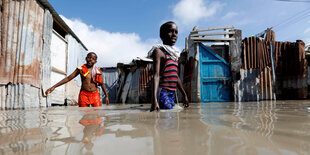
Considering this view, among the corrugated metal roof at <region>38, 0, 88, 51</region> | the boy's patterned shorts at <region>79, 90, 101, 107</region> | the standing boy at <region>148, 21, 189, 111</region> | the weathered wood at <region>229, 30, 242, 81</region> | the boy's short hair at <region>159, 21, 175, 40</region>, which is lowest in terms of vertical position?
the boy's patterned shorts at <region>79, 90, 101, 107</region>

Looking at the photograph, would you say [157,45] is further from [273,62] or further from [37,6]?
[273,62]

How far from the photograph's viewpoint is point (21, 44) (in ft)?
14.0

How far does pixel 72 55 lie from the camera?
7.43 meters

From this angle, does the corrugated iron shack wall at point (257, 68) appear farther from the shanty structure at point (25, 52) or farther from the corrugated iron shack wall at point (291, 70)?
the shanty structure at point (25, 52)

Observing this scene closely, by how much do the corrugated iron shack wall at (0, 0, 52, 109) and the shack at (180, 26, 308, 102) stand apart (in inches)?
223

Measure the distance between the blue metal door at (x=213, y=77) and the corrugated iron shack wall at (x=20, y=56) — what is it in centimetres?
590

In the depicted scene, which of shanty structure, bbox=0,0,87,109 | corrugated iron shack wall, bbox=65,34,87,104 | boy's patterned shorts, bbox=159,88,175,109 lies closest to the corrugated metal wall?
corrugated iron shack wall, bbox=65,34,87,104

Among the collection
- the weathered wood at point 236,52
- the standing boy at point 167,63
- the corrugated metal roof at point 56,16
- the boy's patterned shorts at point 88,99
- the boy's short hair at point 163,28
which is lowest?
the boy's patterned shorts at point 88,99

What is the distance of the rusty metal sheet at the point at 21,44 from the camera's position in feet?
13.1

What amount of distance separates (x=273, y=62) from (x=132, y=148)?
8511mm

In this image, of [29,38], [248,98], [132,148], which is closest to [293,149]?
[132,148]

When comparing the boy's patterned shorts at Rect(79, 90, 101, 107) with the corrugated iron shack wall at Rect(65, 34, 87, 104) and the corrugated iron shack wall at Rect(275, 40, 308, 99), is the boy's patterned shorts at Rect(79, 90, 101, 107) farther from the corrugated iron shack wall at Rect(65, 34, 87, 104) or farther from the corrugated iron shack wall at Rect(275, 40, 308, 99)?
the corrugated iron shack wall at Rect(275, 40, 308, 99)

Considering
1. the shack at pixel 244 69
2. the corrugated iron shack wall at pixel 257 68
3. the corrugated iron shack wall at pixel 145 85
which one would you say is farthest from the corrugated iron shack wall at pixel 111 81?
the corrugated iron shack wall at pixel 257 68

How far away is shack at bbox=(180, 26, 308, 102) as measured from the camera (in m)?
6.57
